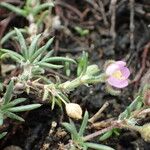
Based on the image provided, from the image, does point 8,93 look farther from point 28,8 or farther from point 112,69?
point 28,8

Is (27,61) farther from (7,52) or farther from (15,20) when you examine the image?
(15,20)


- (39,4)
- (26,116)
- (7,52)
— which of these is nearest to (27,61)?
(7,52)

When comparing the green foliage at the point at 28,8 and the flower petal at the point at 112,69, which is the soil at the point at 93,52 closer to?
the green foliage at the point at 28,8

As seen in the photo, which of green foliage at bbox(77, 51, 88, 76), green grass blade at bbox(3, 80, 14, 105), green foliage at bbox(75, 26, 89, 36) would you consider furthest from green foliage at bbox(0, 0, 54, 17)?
green grass blade at bbox(3, 80, 14, 105)

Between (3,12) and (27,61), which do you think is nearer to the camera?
(27,61)

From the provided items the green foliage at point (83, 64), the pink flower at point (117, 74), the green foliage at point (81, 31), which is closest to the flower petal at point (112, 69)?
the pink flower at point (117, 74)

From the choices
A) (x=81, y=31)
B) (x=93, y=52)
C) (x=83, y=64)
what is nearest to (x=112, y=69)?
(x=83, y=64)

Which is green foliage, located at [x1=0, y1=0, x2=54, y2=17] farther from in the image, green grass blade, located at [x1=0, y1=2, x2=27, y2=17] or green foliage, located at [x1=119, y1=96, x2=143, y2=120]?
green foliage, located at [x1=119, y1=96, x2=143, y2=120]
